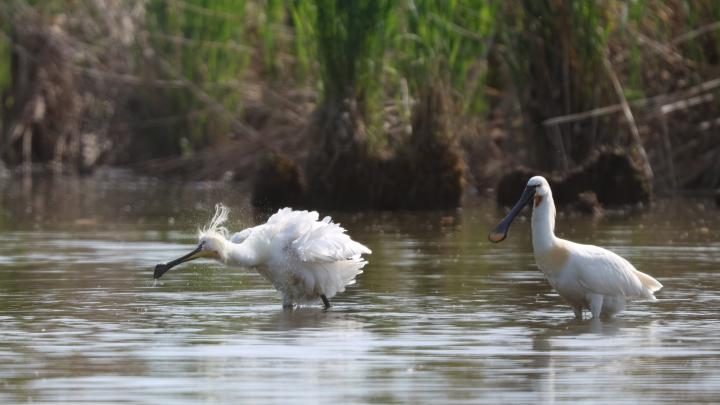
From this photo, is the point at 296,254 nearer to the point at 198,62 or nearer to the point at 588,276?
the point at 588,276

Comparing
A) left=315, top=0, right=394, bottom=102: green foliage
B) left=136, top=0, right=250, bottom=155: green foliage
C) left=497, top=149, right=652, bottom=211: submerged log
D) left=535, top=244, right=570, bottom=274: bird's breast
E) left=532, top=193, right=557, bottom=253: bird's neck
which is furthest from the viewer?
left=136, top=0, right=250, bottom=155: green foliage

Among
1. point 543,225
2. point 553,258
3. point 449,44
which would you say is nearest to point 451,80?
point 449,44

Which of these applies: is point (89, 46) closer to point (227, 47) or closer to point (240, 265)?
point (227, 47)

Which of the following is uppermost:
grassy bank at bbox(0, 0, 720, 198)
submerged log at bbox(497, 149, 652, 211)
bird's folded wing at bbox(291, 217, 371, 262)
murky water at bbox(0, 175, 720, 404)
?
grassy bank at bbox(0, 0, 720, 198)

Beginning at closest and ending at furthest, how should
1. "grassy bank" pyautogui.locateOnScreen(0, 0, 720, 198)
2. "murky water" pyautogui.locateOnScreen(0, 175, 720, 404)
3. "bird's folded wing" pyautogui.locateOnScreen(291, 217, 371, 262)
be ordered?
1. "murky water" pyautogui.locateOnScreen(0, 175, 720, 404)
2. "bird's folded wing" pyautogui.locateOnScreen(291, 217, 371, 262)
3. "grassy bank" pyautogui.locateOnScreen(0, 0, 720, 198)

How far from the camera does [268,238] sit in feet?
38.3

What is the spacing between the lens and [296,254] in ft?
37.8

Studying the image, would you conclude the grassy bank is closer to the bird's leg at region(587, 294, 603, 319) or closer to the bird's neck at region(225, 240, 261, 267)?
the bird's neck at region(225, 240, 261, 267)

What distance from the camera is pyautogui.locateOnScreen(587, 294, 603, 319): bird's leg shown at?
1071 cm

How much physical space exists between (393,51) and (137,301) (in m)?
11.7

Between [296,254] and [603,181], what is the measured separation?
1058 centimetres

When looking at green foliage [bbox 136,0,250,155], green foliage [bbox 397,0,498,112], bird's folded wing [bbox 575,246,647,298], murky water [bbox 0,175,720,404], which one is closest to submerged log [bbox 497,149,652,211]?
green foliage [bbox 397,0,498,112]

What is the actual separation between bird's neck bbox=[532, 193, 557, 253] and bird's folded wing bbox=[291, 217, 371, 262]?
126 cm

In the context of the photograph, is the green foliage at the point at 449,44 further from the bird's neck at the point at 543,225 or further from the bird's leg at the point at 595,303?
the bird's leg at the point at 595,303
